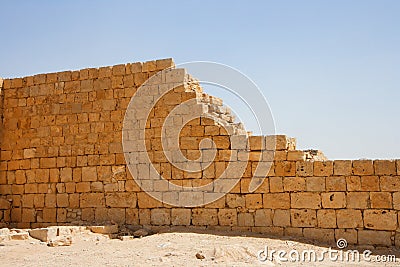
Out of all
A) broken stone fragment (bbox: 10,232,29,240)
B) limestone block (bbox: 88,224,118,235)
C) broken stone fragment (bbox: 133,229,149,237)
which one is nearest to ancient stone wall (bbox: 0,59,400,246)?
broken stone fragment (bbox: 133,229,149,237)

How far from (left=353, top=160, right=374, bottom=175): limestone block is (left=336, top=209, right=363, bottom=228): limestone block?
27.4 inches

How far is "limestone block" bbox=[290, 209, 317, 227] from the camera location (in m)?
8.47

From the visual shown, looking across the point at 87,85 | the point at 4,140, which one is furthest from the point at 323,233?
the point at 4,140

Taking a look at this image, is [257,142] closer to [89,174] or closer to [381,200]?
[381,200]

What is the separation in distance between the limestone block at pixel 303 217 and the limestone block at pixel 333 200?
0.27 meters

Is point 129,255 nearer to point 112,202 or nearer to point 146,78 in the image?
point 112,202

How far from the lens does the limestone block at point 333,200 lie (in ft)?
27.3

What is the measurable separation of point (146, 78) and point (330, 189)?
4.37m

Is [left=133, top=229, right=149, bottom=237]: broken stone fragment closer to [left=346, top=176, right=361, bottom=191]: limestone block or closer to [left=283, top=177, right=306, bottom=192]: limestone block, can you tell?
[left=283, top=177, right=306, bottom=192]: limestone block

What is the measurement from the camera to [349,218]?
27.1 ft

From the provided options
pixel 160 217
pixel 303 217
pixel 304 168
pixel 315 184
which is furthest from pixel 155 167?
pixel 315 184

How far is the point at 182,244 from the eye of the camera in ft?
25.9

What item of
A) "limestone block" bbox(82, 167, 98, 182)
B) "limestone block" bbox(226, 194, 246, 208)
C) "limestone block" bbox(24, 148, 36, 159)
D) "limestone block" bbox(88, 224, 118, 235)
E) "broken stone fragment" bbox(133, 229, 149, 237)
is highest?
"limestone block" bbox(24, 148, 36, 159)

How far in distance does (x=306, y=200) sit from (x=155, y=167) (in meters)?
3.11
